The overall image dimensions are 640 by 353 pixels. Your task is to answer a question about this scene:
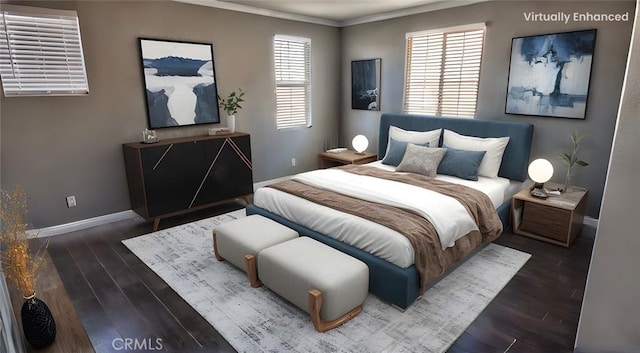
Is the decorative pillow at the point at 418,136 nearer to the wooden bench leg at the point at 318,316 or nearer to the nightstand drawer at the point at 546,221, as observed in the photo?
the nightstand drawer at the point at 546,221

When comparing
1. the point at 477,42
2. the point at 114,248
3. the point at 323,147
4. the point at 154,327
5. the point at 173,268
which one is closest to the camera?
the point at 154,327

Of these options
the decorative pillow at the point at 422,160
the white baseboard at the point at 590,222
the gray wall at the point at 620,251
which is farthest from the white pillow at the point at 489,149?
the gray wall at the point at 620,251

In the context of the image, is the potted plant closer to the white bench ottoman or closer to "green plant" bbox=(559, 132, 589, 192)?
the white bench ottoman

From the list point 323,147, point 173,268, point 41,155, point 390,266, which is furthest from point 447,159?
point 41,155

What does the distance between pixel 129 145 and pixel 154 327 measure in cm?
224

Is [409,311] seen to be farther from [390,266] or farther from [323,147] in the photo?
[323,147]

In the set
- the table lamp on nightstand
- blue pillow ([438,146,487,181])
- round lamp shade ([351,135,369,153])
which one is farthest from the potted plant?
the table lamp on nightstand

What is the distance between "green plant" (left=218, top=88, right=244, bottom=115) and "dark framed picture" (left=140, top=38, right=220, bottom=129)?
0.36 feet

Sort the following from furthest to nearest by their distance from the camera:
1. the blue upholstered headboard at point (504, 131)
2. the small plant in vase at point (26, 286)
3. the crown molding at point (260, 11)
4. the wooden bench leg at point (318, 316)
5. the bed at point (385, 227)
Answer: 1. the crown molding at point (260, 11)
2. the blue upholstered headboard at point (504, 131)
3. the bed at point (385, 227)
4. the wooden bench leg at point (318, 316)
5. the small plant in vase at point (26, 286)

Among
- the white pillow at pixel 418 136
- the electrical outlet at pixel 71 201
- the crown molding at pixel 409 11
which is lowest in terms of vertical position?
the electrical outlet at pixel 71 201

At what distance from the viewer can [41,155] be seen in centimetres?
348

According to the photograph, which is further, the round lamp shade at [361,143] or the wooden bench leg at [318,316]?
the round lamp shade at [361,143]

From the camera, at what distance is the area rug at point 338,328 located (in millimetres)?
2143

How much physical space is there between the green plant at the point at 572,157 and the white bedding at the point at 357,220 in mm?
462
